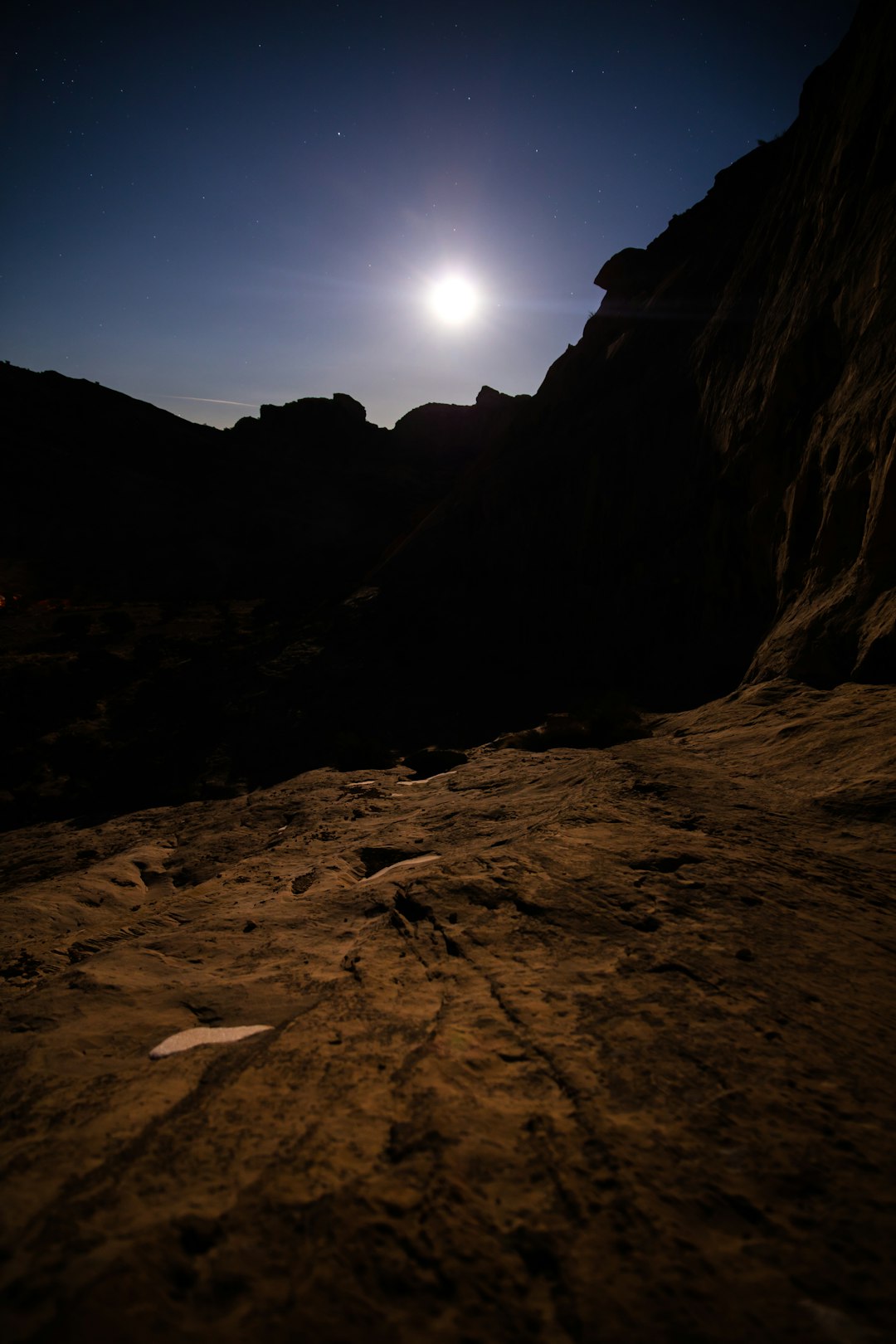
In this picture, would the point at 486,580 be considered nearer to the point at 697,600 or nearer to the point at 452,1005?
the point at 697,600

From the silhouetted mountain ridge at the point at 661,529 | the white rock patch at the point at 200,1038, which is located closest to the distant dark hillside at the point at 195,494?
the silhouetted mountain ridge at the point at 661,529

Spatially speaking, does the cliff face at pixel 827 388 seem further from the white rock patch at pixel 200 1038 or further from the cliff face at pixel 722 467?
the white rock patch at pixel 200 1038

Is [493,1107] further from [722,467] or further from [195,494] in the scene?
[195,494]

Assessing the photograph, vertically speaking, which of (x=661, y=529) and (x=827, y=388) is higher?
(x=827, y=388)

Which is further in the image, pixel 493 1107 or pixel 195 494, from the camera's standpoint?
pixel 195 494

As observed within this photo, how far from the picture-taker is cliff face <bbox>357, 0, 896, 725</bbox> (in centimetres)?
862

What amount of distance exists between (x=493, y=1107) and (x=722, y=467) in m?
15.2

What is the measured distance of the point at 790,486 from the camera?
10336 millimetres

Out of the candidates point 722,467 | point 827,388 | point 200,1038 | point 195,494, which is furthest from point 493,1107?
point 195,494

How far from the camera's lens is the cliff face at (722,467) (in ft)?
28.3

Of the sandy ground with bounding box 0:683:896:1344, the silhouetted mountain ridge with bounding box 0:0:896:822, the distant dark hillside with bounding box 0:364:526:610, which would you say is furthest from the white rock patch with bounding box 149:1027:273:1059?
the distant dark hillside with bounding box 0:364:526:610

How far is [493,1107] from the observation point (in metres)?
1.76

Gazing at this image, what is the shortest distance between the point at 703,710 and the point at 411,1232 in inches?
366

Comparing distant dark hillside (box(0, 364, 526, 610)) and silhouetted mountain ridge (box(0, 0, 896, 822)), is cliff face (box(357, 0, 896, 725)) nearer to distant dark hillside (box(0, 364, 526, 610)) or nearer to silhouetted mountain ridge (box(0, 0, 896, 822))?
silhouetted mountain ridge (box(0, 0, 896, 822))
